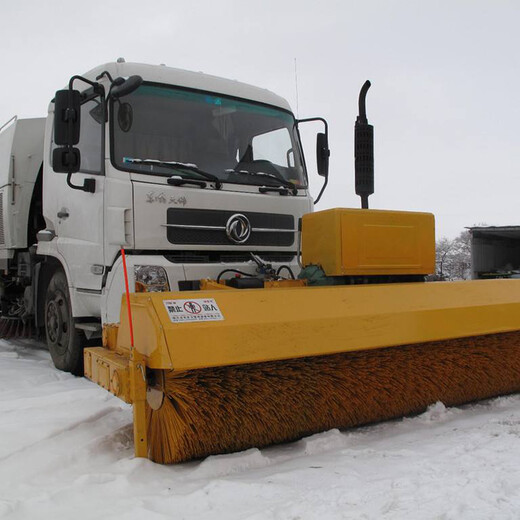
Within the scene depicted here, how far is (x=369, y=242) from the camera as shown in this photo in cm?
375

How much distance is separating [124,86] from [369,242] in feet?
6.72

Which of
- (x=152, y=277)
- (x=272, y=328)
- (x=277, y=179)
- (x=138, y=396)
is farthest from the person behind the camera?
(x=277, y=179)

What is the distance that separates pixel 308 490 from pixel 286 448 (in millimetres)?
601

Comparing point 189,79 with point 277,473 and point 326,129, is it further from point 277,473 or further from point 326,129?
point 277,473

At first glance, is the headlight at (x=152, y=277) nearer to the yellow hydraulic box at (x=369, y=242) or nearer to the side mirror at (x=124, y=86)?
the yellow hydraulic box at (x=369, y=242)

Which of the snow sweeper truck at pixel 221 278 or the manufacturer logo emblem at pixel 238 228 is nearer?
the snow sweeper truck at pixel 221 278

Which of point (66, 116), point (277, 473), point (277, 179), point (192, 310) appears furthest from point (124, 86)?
point (277, 473)

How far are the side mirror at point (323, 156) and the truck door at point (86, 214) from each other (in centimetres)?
208

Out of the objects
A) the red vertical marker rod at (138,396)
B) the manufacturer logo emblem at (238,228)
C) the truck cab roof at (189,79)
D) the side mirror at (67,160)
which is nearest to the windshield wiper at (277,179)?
the manufacturer logo emblem at (238,228)

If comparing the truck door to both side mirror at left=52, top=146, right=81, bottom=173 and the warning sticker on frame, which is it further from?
the warning sticker on frame

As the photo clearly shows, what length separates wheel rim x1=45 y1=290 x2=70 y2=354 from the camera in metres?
4.92

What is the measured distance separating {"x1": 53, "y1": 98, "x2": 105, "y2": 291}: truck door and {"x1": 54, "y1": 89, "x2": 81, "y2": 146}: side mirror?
269 millimetres

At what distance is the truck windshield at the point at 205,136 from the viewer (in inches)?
165

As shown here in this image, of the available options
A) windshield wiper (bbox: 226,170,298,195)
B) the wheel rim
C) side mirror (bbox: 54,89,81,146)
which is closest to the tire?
the wheel rim
